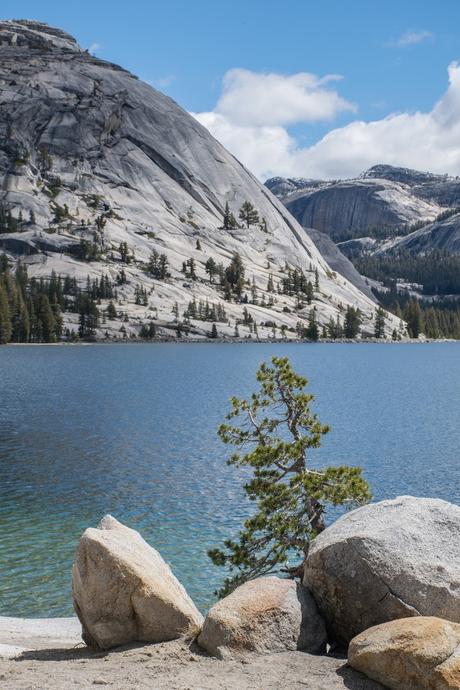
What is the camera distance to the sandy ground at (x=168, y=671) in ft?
36.8

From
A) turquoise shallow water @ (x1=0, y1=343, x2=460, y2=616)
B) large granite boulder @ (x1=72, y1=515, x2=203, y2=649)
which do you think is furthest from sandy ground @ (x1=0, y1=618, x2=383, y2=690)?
turquoise shallow water @ (x1=0, y1=343, x2=460, y2=616)

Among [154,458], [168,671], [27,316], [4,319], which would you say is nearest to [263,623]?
[168,671]

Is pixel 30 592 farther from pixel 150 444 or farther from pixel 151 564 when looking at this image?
pixel 150 444

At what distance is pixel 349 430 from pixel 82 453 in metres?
22.6

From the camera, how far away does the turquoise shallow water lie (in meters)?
25.7

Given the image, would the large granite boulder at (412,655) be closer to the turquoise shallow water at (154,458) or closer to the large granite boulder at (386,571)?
the large granite boulder at (386,571)

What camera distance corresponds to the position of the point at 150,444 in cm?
4753

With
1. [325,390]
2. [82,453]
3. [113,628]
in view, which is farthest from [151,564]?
[325,390]

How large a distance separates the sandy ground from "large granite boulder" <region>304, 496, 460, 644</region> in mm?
1164

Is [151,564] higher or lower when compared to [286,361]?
lower

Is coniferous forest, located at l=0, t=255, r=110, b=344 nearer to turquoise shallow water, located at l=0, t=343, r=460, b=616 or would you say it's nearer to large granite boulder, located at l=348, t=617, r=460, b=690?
turquoise shallow water, located at l=0, t=343, r=460, b=616

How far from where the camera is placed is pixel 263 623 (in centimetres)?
1292

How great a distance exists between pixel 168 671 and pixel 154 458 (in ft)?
103

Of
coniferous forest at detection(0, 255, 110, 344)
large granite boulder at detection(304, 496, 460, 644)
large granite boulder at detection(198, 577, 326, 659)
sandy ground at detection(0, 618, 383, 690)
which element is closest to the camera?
sandy ground at detection(0, 618, 383, 690)
